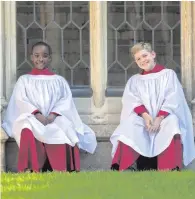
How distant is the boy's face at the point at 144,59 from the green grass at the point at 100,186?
5.08 feet

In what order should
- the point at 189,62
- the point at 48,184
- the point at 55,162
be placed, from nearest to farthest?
the point at 48,184 → the point at 55,162 → the point at 189,62

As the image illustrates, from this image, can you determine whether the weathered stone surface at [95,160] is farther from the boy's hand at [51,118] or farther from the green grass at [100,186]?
the green grass at [100,186]

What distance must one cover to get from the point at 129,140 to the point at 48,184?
6.34ft

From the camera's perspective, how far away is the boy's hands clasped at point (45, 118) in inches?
308

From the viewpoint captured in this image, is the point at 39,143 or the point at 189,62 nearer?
the point at 39,143

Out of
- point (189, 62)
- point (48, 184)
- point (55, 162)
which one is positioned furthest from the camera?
point (189, 62)

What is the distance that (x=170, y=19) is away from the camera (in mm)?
8680

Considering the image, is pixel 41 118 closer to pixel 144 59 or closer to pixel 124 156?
pixel 124 156

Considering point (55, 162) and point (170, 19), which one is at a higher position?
point (170, 19)

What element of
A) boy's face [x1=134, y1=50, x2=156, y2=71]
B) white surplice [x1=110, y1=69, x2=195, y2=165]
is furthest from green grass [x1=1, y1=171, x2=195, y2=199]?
boy's face [x1=134, y1=50, x2=156, y2=71]

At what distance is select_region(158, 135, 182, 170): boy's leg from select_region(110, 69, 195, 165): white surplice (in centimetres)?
4

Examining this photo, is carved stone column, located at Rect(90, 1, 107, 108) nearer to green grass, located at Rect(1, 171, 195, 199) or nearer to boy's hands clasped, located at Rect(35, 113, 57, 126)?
boy's hands clasped, located at Rect(35, 113, 57, 126)

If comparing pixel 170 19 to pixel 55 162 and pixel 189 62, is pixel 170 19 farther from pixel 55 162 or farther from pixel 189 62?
pixel 55 162

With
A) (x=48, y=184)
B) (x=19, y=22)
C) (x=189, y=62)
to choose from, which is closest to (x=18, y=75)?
(x=19, y=22)
